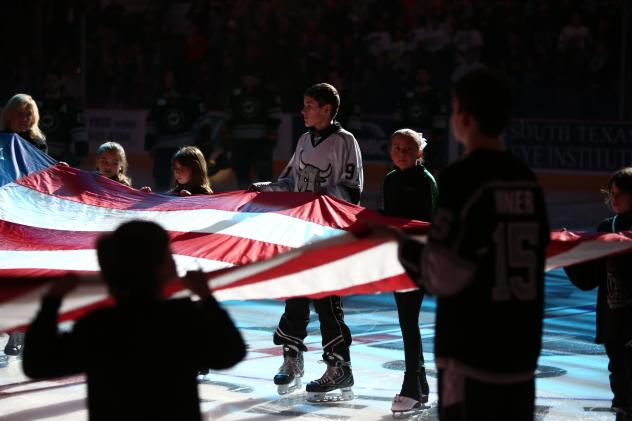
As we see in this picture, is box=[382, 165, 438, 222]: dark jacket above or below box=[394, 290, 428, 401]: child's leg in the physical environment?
above

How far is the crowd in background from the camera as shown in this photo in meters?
19.2

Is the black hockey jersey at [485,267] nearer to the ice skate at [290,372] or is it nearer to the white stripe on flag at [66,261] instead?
the white stripe on flag at [66,261]

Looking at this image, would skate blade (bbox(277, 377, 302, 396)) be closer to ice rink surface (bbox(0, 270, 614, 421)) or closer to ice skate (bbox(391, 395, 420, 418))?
ice rink surface (bbox(0, 270, 614, 421))

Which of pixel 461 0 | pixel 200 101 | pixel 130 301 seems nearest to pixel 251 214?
pixel 130 301

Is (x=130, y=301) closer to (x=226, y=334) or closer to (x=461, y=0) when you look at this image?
(x=226, y=334)

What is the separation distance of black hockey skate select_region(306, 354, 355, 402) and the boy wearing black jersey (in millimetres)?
3105

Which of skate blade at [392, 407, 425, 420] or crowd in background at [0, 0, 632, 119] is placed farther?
crowd in background at [0, 0, 632, 119]

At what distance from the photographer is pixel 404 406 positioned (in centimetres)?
613

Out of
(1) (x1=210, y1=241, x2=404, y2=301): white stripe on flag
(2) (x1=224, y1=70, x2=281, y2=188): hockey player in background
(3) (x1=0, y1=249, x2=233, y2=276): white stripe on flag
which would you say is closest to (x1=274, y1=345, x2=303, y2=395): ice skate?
(3) (x1=0, y1=249, x2=233, y2=276): white stripe on flag

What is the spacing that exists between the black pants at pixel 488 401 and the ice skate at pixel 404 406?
2.74 metres

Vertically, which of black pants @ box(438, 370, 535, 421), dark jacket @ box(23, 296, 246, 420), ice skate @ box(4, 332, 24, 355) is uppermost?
dark jacket @ box(23, 296, 246, 420)

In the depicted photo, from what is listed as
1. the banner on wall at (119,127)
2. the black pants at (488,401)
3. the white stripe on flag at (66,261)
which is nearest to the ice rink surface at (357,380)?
the white stripe on flag at (66,261)

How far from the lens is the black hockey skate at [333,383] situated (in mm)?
6520

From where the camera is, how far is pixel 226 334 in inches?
129
